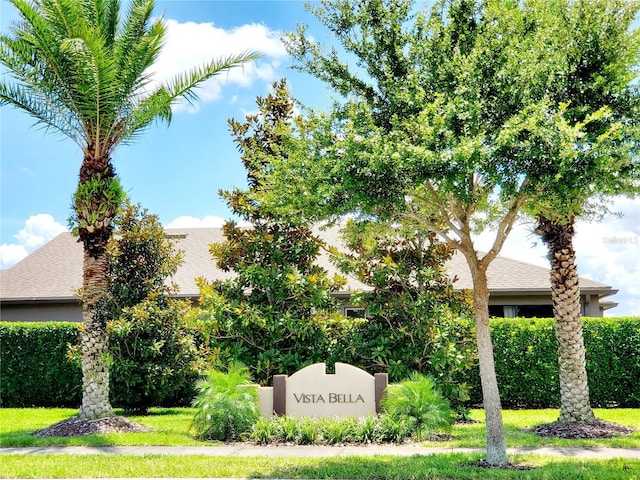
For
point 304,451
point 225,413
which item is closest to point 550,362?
point 304,451

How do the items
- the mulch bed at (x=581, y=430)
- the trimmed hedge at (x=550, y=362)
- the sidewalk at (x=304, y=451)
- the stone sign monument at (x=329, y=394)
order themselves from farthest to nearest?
1. the trimmed hedge at (x=550, y=362)
2. the stone sign monument at (x=329, y=394)
3. the mulch bed at (x=581, y=430)
4. the sidewalk at (x=304, y=451)

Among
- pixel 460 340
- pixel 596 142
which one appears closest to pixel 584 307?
pixel 460 340

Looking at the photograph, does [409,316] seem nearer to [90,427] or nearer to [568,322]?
[568,322]

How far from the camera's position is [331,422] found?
1166 cm

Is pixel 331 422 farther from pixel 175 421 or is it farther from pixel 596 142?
pixel 596 142

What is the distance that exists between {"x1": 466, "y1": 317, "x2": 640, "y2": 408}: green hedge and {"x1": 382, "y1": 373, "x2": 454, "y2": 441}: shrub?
4.73 meters

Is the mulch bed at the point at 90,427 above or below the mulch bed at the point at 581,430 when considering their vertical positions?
above

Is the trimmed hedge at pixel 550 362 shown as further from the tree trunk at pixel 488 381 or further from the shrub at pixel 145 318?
the tree trunk at pixel 488 381

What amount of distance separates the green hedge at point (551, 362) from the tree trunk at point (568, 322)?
3926mm

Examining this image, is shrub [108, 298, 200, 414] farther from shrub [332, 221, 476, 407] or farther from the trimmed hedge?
shrub [332, 221, 476, 407]

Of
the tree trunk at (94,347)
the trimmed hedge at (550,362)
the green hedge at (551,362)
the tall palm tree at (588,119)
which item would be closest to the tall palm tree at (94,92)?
the tree trunk at (94,347)

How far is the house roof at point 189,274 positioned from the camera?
62.4 feet

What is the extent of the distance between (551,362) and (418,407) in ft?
21.0

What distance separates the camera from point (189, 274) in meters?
20.7
